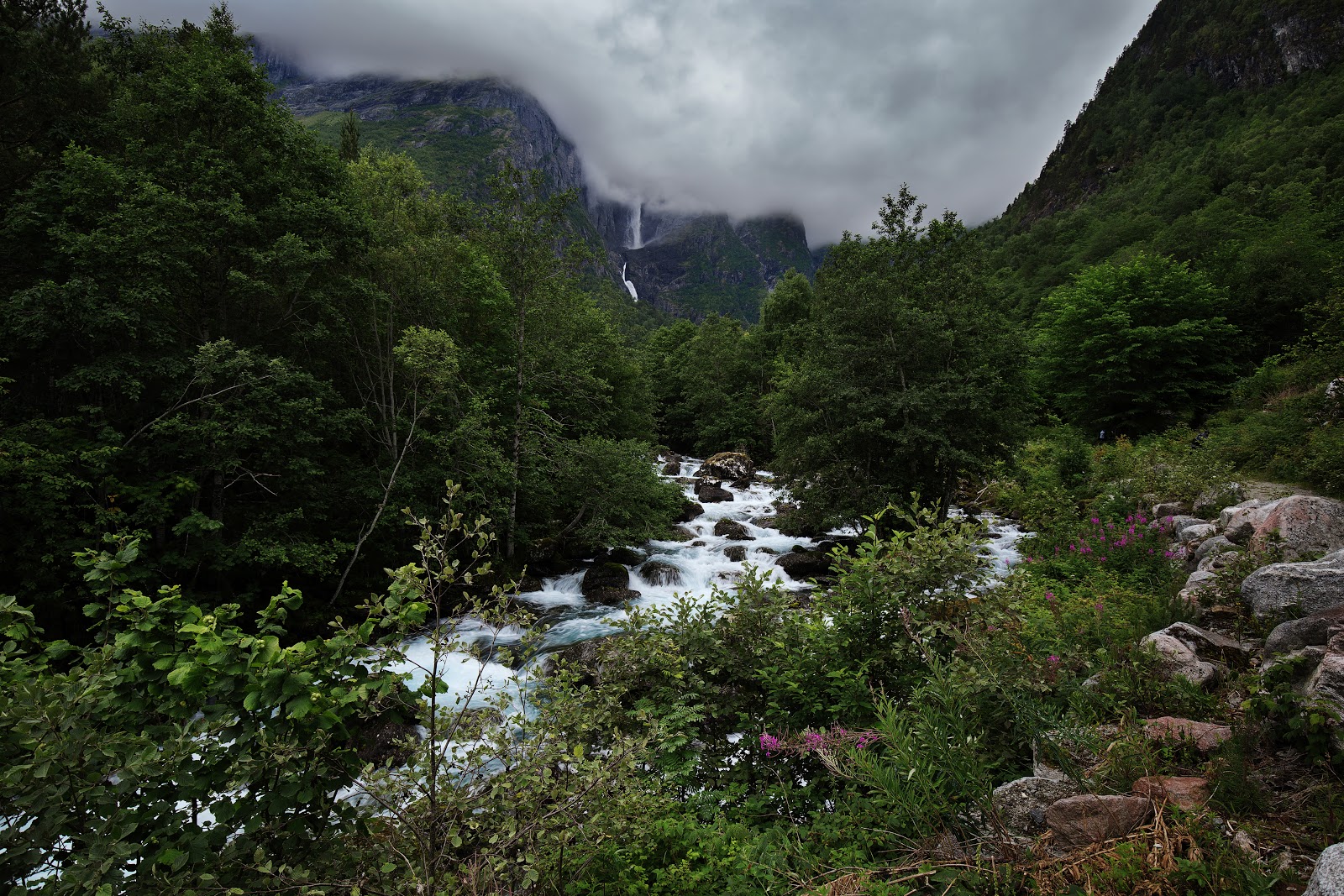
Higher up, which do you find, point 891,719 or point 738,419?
point 738,419

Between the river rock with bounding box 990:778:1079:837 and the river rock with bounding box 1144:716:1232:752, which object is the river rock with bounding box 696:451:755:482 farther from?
the river rock with bounding box 990:778:1079:837

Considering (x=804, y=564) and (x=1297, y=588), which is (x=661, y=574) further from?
(x=1297, y=588)

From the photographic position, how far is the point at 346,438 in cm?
1170

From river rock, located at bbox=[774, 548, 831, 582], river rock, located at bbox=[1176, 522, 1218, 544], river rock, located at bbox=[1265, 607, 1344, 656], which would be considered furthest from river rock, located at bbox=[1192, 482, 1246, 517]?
river rock, located at bbox=[774, 548, 831, 582]

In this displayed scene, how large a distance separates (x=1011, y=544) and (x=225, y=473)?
1819cm

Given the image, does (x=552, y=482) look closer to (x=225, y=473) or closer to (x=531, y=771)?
(x=225, y=473)

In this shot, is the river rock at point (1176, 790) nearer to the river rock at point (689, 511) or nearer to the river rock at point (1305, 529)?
the river rock at point (1305, 529)

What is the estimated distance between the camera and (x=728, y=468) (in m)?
29.4

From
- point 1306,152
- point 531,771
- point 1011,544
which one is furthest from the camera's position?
point 1306,152

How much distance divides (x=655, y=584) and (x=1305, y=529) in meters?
12.0

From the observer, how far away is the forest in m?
2.21

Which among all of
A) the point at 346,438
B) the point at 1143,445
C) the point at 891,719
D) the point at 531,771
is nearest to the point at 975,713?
the point at 891,719

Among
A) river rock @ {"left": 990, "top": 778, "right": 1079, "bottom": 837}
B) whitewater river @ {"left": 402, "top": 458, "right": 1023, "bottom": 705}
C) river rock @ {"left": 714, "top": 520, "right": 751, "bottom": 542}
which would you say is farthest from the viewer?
river rock @ {"left": 714, "top": 520, "right": 751, "bottom": 542}

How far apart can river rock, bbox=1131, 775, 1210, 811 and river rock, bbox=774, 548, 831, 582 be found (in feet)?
37.5
